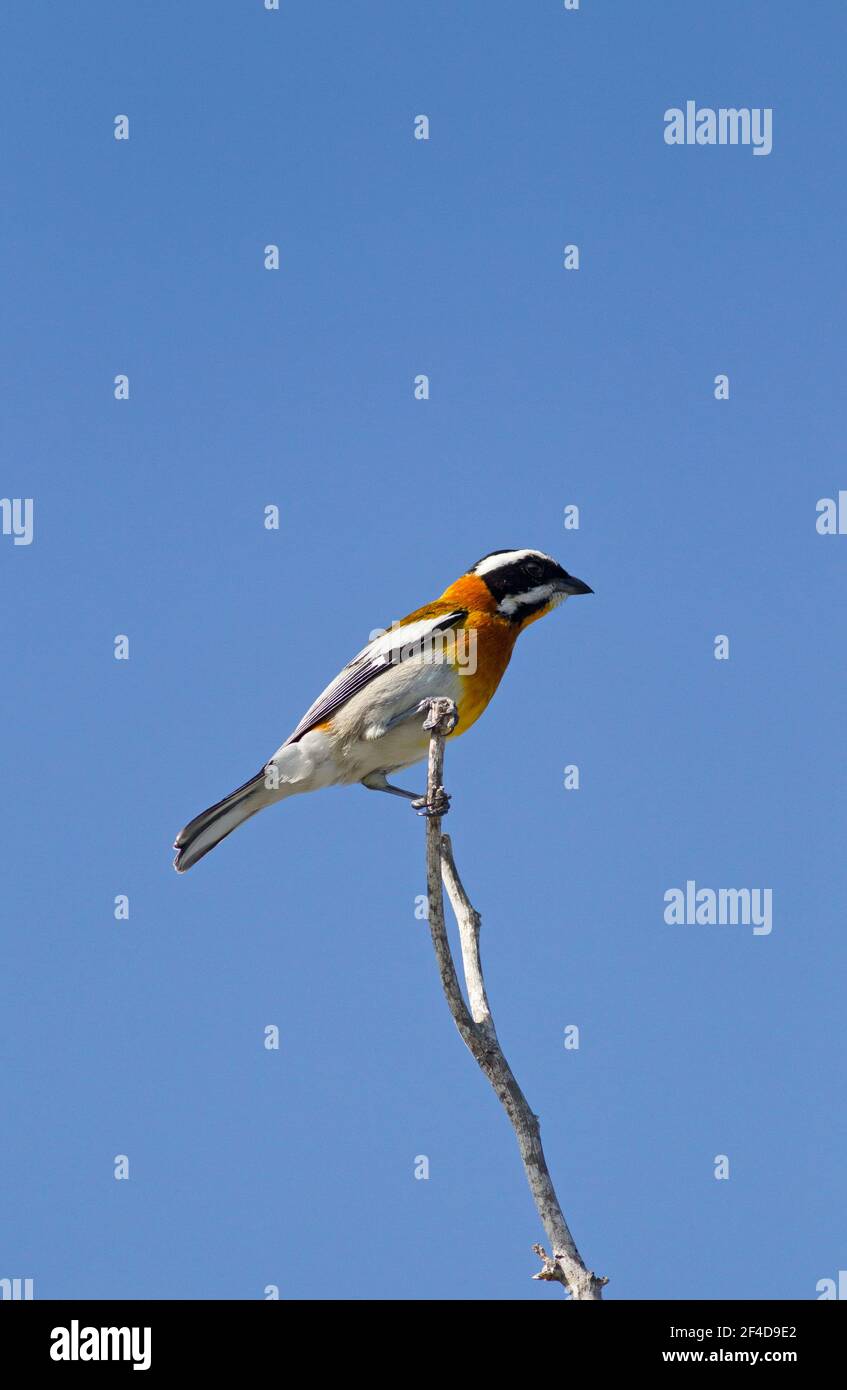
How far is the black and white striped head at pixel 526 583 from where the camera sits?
10383mm

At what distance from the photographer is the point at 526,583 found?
34.2ft

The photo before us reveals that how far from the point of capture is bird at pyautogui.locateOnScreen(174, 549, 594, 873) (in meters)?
9.67

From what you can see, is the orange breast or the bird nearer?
the bird

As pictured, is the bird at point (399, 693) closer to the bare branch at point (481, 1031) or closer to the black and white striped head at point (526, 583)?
the black and white striped head at point (526, 583)

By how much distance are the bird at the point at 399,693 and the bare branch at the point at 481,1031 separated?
2.00 meters

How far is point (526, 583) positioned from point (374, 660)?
1.24 m

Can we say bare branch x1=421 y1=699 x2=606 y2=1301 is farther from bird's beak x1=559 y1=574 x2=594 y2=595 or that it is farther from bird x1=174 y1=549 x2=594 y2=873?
bird's beak x1=559 y1=574 x2=594 y2=595

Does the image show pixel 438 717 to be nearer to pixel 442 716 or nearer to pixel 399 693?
pixel 442 716

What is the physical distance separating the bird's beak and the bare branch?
3054mm

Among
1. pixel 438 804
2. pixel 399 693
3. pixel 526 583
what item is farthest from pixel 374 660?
pixel 438 804

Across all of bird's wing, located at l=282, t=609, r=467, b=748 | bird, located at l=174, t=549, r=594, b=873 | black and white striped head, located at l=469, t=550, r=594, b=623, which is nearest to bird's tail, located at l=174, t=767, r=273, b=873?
bird, located at l=174, t=549, r=594, b=873
